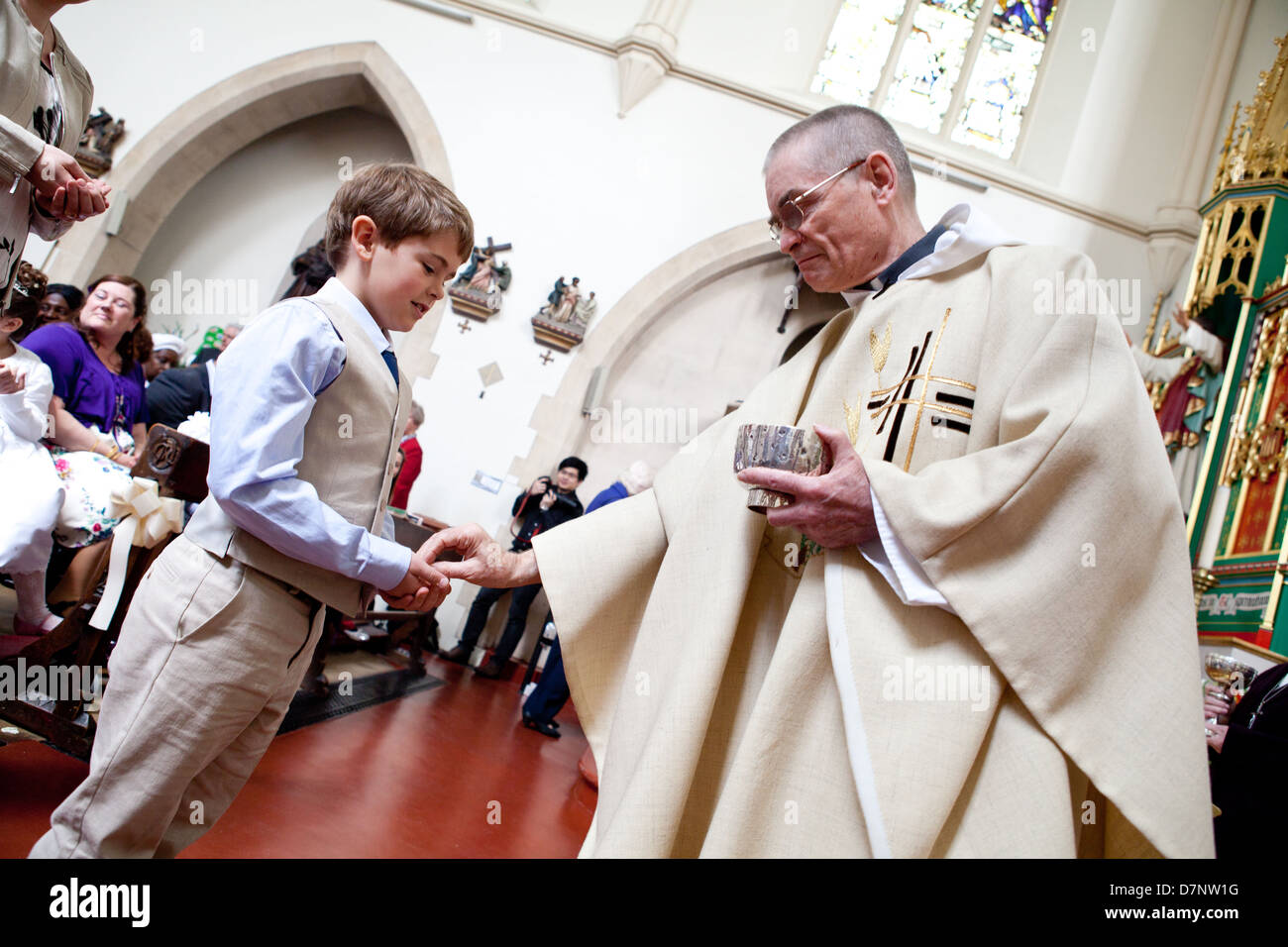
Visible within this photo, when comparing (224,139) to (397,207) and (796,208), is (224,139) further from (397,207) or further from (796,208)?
(796,208)

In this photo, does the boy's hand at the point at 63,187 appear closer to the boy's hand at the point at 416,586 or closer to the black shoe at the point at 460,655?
the boy's hand at the point at 416,586

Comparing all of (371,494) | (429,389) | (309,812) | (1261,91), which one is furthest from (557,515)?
(1261,91)

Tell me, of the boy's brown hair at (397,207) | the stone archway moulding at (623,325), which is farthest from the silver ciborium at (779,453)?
the stone archway moulding at (623,325)

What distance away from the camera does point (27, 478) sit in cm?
272

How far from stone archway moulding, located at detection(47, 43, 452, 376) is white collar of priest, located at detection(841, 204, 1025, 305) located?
243 inches

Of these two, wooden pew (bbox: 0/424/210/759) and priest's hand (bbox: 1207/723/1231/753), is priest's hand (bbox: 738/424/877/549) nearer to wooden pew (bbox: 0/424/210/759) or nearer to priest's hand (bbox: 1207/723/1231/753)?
wooden pew (bbox: 0/424/210/759)

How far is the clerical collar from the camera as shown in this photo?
1462mm

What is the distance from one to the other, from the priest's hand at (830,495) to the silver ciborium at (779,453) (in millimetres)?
12

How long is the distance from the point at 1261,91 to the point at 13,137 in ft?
23.8

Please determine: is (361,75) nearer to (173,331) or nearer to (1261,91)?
(173,331)

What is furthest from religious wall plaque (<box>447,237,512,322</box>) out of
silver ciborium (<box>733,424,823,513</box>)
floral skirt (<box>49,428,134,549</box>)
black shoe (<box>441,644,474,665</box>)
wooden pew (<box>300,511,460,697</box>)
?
silver ciborium (<box>733,424,823,513</box>)

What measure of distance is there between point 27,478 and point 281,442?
6.97ft

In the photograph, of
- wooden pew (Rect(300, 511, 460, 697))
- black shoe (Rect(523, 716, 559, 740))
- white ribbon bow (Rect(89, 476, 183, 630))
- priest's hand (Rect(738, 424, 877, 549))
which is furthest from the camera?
black shoe (Rect(523, 716, 559, 740))
